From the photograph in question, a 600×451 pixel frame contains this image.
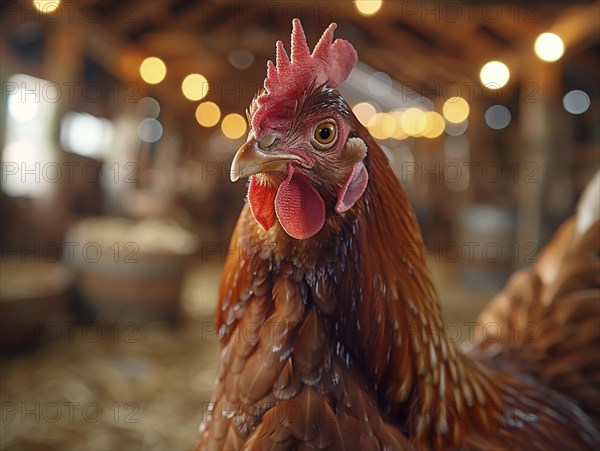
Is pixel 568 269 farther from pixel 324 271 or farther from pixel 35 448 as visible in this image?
pixel 35 448

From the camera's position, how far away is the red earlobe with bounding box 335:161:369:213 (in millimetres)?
799

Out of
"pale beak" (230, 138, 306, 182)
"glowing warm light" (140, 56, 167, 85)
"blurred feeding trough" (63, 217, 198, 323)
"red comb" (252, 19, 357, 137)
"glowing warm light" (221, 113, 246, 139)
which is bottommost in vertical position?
"blurred feeding trough" (63, 217, 198, 323)

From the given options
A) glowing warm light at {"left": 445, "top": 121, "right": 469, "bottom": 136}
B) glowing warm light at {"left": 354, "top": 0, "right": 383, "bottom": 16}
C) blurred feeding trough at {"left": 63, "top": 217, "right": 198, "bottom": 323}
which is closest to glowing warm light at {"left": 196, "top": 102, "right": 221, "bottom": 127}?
glowing warm light at {"left": 354, "top": 0, "right": 383, "bottom": 16}

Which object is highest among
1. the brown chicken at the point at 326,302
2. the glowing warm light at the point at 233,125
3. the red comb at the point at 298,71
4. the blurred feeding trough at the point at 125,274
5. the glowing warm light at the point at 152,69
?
the glowing warm light at the point at 152,69

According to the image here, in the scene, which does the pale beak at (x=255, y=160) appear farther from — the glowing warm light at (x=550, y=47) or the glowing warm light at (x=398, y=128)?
the glowing warm light at (x=398, y=128)

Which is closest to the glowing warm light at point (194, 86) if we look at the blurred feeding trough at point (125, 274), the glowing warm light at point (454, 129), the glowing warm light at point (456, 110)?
the blurred feeding trough at point (125, 274)

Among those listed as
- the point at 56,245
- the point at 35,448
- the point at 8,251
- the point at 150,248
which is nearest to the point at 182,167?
the point at 56,245

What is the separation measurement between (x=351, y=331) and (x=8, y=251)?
15.3 ft

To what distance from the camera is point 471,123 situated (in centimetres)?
742

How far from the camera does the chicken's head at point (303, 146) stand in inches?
30.8

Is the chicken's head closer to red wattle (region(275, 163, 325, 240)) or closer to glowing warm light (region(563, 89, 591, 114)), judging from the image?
red wattle (region(275, 163, 325, 240))

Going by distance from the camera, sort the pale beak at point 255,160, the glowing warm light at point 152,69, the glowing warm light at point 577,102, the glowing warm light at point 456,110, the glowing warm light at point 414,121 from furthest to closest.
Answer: the glowing warm light at point 414,121 < the glowing warm light at point 456,110 < the glowing warm light at point 577,102 < the glowing warm light at point 152,69 < the pale beak at point 255,160

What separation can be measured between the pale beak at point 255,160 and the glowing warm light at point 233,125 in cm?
752

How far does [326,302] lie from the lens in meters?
0.85
